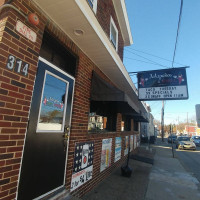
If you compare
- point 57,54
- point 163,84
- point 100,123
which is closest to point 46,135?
point 57,54

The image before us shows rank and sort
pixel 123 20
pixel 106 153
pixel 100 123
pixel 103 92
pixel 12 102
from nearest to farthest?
1. pixel 12 102
2. pixel 103 92
3. pixel 106 153
4. pixel 100 123
5. pixel 123 20

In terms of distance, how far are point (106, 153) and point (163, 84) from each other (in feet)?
11.5

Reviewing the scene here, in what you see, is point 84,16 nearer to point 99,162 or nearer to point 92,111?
point 92,111

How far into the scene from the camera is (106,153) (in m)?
5.37

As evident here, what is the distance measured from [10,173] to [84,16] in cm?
284

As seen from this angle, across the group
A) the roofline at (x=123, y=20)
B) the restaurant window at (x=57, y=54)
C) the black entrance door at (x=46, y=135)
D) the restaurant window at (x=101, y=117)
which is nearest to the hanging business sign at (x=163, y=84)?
the restaurant window at (x=101, y=117)

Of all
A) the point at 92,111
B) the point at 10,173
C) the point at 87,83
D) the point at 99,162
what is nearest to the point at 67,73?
the point at 87,83

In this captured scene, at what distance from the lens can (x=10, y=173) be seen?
2109 mm

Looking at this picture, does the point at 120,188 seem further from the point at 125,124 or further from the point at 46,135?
the point at 125,124

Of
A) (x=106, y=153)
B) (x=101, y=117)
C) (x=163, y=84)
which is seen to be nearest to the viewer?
(x=106, y=153)

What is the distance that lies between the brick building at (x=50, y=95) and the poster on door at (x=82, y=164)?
2 centimetres

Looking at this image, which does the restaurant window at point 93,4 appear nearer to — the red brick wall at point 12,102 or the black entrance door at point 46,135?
the black entrance door at point 46,135

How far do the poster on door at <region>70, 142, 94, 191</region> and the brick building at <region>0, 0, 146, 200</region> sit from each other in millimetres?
22

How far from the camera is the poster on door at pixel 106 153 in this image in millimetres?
5102
